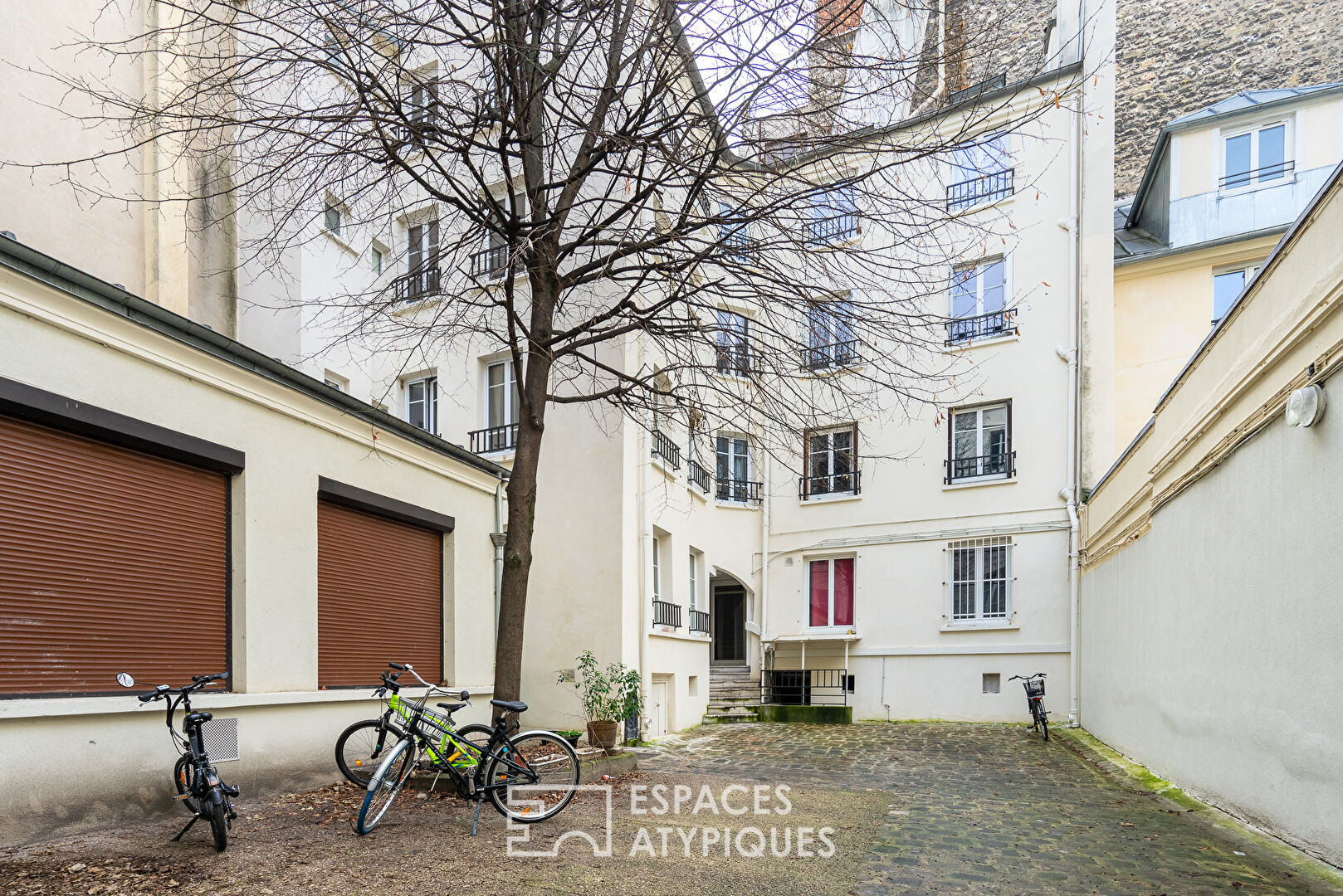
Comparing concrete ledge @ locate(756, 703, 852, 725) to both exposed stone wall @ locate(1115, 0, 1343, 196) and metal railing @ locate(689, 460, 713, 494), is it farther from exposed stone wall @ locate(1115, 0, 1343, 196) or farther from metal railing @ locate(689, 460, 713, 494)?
exposed stone wall @ locate(1115, 0, 1343, 196)

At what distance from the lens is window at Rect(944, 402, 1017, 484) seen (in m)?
17.2

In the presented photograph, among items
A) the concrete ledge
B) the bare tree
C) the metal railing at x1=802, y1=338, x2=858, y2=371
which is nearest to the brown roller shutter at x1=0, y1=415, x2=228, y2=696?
the bare tree

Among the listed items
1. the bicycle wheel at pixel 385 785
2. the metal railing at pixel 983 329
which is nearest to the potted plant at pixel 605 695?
the bicycle wheel at pixel 385 785

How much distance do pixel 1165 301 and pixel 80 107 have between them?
18.6 meters

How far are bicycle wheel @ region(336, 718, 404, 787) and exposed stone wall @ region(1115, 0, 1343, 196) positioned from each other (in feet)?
76.8

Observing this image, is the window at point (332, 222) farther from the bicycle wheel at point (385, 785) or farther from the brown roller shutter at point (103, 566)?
the bicycle wheel at point (385, 785)

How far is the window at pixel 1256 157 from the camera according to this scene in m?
16.5

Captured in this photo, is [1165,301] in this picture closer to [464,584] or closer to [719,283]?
[719,283]

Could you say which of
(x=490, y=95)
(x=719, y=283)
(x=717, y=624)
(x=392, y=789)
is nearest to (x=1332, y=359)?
(x=719, y=283)

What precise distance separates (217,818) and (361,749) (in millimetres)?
2628

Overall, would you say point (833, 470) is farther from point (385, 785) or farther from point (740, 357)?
point (385, 785)

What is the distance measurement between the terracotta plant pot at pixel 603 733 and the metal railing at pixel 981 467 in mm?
9300

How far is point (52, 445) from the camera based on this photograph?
5828mm

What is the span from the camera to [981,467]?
17.4m
